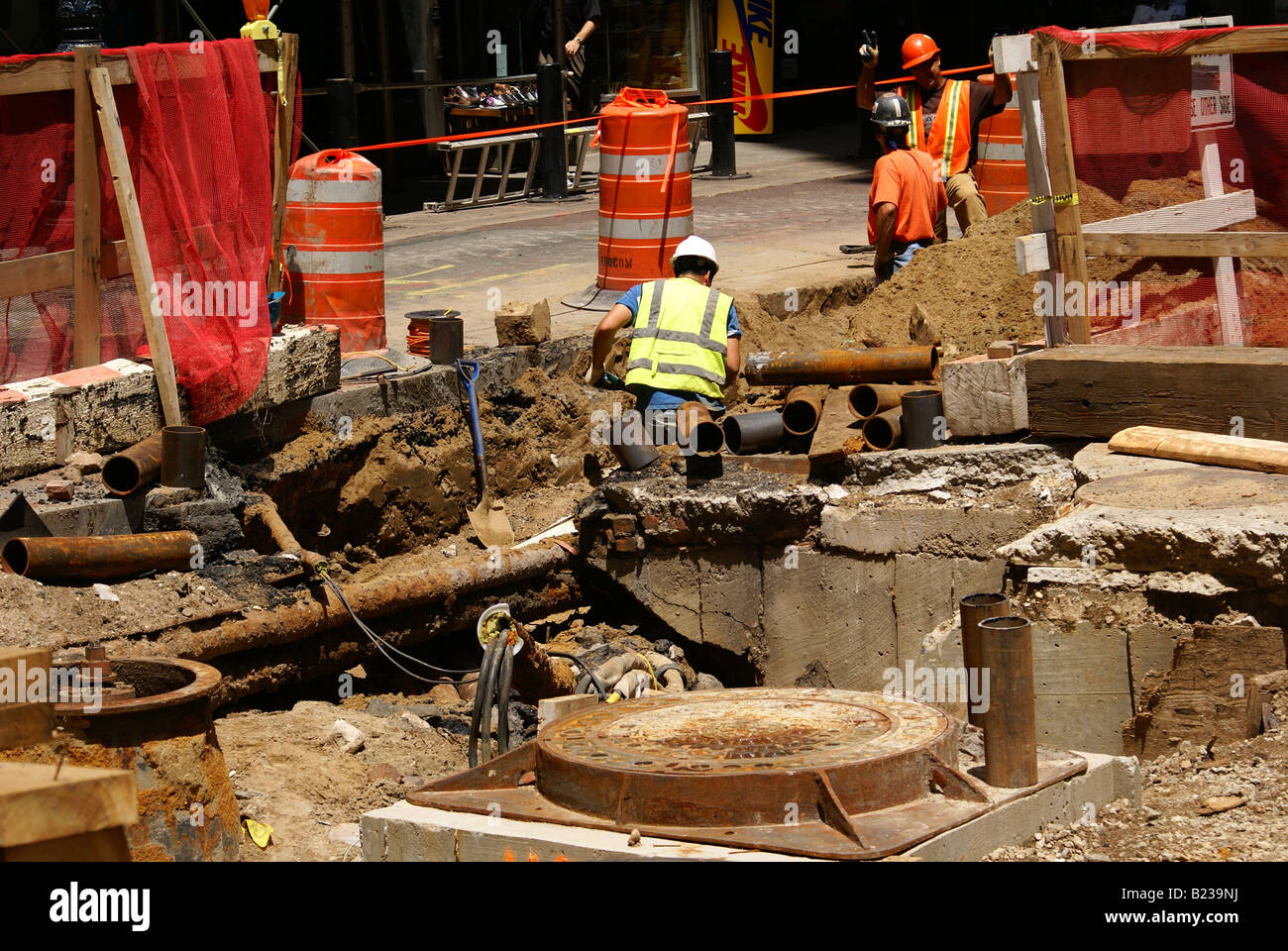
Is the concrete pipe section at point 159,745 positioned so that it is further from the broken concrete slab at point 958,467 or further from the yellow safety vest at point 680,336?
the yellow safety vest at point 680,336

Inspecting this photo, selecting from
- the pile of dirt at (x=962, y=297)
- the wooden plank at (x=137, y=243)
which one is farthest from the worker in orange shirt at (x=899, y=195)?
the wooden plank at (x=137, y=243)

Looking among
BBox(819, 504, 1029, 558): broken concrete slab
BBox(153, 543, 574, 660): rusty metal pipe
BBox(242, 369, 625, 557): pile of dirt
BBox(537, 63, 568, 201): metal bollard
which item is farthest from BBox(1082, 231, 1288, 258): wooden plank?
BBox(537, 63, 568, 201): metal bollard

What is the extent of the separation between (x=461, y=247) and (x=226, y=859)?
9.28 metres

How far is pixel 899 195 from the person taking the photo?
437 inches

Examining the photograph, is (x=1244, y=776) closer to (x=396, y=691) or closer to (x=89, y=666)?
(x=89, y=666)

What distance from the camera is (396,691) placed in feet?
28.4

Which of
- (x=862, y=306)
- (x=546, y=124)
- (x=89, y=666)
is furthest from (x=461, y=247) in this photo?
(x=89, y=666)

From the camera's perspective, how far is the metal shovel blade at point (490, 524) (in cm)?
972

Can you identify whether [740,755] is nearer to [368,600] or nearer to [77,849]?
[77,849]

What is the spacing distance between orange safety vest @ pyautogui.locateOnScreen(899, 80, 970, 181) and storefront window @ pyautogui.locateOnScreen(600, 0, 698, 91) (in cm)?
821

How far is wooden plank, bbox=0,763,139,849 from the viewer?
7.55 ft

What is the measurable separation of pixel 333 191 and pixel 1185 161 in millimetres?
5188

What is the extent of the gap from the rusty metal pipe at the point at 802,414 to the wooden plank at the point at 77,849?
6.39 metres

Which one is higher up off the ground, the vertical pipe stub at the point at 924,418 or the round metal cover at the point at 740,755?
the vertical pipe stub at the point at 924,418
